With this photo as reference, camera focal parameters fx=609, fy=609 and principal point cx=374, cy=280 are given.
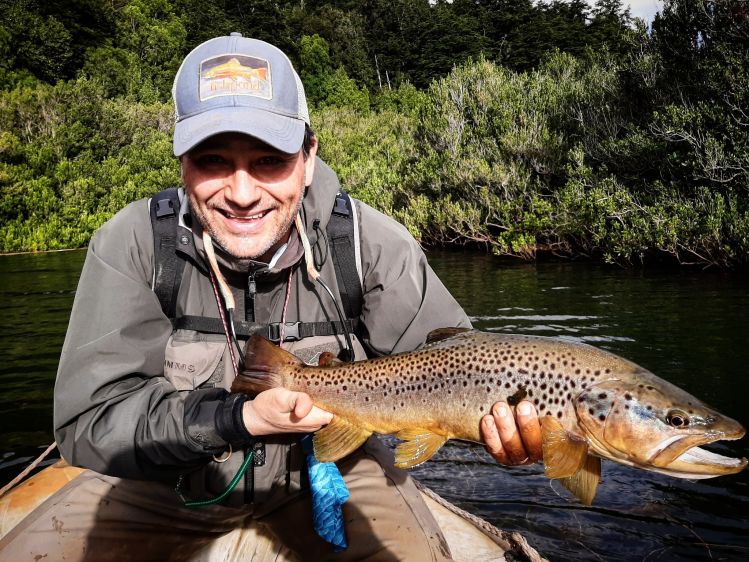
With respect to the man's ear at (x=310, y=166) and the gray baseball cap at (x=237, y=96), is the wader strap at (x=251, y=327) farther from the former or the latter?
the gray baseball cap at (x=237, y=96)

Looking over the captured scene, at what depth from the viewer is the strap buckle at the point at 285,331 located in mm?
3354

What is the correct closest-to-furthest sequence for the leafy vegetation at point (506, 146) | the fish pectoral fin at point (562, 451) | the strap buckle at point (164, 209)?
1. the fish pectoral fin at point (562, 451)
2. the strap buckle at point (164, 209)
3. the leafy vegetation at point (506, 146)

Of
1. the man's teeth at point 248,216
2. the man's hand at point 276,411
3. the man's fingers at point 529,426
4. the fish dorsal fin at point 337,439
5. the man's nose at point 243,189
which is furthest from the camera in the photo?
the man's teeth at point 248,216

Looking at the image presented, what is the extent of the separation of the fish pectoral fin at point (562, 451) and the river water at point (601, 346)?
8.96ft

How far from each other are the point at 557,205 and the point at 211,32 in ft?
201

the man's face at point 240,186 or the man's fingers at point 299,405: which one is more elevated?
the man's face at point 240,186

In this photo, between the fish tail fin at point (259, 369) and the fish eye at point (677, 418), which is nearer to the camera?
the fish eye at point (677, 418)

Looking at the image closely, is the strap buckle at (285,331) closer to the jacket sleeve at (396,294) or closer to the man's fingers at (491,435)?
the jacket sleeve at (396,294)

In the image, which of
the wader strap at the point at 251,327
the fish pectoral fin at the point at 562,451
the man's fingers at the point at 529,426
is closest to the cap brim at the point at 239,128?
the wader strap at the point at 251,327

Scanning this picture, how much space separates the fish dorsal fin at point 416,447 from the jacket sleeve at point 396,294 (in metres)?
0.56

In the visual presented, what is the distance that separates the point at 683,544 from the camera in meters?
4.96

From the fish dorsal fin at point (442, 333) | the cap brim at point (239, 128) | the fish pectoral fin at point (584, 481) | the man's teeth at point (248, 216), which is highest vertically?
the cap brim at point (239, 128)

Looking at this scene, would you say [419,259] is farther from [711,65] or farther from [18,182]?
[18,182]

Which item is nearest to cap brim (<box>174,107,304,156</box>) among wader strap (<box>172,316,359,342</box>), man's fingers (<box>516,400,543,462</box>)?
wader strap (<box>172,316,359,342</box>)
